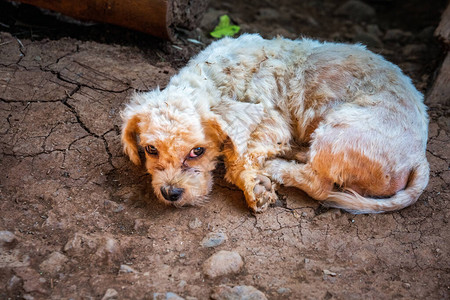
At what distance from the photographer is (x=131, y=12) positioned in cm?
484

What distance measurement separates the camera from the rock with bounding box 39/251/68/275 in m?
2.85

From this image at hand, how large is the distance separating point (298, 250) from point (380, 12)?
5779 millimetres

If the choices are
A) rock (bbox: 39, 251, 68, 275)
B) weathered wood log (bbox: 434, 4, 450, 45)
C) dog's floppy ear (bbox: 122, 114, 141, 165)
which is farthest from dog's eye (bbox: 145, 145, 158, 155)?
weathered wood log (bbox: 434, 4, 450, 45)

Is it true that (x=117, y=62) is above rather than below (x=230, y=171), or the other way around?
above

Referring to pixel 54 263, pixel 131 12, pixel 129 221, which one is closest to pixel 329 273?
pixel 129 221

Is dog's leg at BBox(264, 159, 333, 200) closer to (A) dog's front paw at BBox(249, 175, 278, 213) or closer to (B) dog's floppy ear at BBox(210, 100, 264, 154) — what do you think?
(A) dog's front paw at BBox(249, 175, 278, 213)

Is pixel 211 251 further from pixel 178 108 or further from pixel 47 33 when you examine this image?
pixel 47 33

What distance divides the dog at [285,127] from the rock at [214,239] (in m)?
0.37

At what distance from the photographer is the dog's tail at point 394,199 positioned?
360cm

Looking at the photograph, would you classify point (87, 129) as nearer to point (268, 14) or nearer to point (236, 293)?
point (236, 293)

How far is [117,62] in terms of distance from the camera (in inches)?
191

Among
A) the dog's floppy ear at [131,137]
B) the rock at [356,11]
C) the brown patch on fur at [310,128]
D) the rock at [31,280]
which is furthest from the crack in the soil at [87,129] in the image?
the rock at [356,11]

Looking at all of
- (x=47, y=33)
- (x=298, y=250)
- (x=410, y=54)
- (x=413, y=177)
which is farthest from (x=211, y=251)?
(x=410, y=54)

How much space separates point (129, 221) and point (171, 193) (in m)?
0.42
